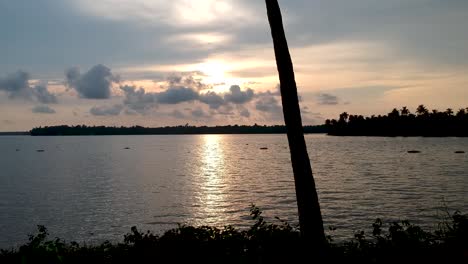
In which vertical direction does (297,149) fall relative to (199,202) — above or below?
above

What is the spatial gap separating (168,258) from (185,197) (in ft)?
124

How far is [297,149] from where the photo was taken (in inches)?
396

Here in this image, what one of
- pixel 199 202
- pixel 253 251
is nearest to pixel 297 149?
pixel 253 251

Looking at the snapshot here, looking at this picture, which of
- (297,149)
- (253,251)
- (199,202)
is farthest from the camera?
(199,202)

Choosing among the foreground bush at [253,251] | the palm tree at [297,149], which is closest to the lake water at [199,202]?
the foreground bush at [253,251]

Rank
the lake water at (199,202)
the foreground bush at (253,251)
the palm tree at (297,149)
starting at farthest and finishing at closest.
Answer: the lake water at (199,202), the foreground bush at (253,251), the palm tree at (297,149)

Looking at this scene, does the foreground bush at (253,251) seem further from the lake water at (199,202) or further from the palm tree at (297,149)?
the lake water at (199,202)

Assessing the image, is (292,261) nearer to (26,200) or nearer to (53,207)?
(53,207)

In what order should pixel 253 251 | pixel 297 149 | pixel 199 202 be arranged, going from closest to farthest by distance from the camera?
pixel 297 149
pixel 253 251
pixel 199 202

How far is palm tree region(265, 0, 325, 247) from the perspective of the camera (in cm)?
995

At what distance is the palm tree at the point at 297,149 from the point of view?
9.95 metres

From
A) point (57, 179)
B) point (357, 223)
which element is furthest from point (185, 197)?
point (57, 179)

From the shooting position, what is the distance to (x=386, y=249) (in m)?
11.2

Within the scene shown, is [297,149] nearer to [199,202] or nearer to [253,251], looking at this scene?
[253,251]
